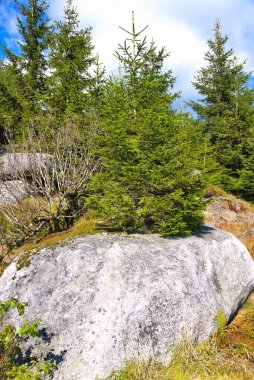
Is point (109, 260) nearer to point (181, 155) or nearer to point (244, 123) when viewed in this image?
point (181, 155)

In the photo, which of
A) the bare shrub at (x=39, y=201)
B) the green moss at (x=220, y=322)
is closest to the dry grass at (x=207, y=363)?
the green moss at (x=220, y=322)

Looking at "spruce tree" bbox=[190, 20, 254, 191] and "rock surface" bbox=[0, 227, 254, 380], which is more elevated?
"spruce tree" bbox=[190, 20, 254, 191]

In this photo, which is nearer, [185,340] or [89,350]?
[89,350]

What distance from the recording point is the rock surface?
163 inches

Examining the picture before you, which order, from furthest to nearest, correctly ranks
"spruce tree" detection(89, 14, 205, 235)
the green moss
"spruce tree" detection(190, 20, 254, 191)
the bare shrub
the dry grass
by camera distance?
"spruce tree" detection(190, 20, 254, 191)
the bare shrub
"spruce tree" detection(89, 14, 205, 235)
the green moss
the dry grass

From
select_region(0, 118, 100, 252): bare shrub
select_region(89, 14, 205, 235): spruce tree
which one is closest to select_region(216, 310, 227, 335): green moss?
select_region(89, 14, 205, 235): spruce tree

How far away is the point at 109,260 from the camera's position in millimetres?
5234

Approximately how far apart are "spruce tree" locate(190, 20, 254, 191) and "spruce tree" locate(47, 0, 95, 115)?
8762 millimetres

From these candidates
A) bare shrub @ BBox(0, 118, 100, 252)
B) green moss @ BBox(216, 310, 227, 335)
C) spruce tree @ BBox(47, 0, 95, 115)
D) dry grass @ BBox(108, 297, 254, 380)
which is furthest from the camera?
spruce tree @ BBox(47, 0, 95, 115)

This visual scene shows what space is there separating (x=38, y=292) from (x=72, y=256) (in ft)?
3.01

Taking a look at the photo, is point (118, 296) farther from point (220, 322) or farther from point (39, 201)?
point (39, 201)

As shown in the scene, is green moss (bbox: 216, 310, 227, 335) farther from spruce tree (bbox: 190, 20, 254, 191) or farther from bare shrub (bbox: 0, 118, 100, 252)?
spruce tree (bbox: 190, 20, 254, 191)

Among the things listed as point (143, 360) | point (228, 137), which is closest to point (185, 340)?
point (143, 360)

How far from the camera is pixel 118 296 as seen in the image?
4.70 meters
